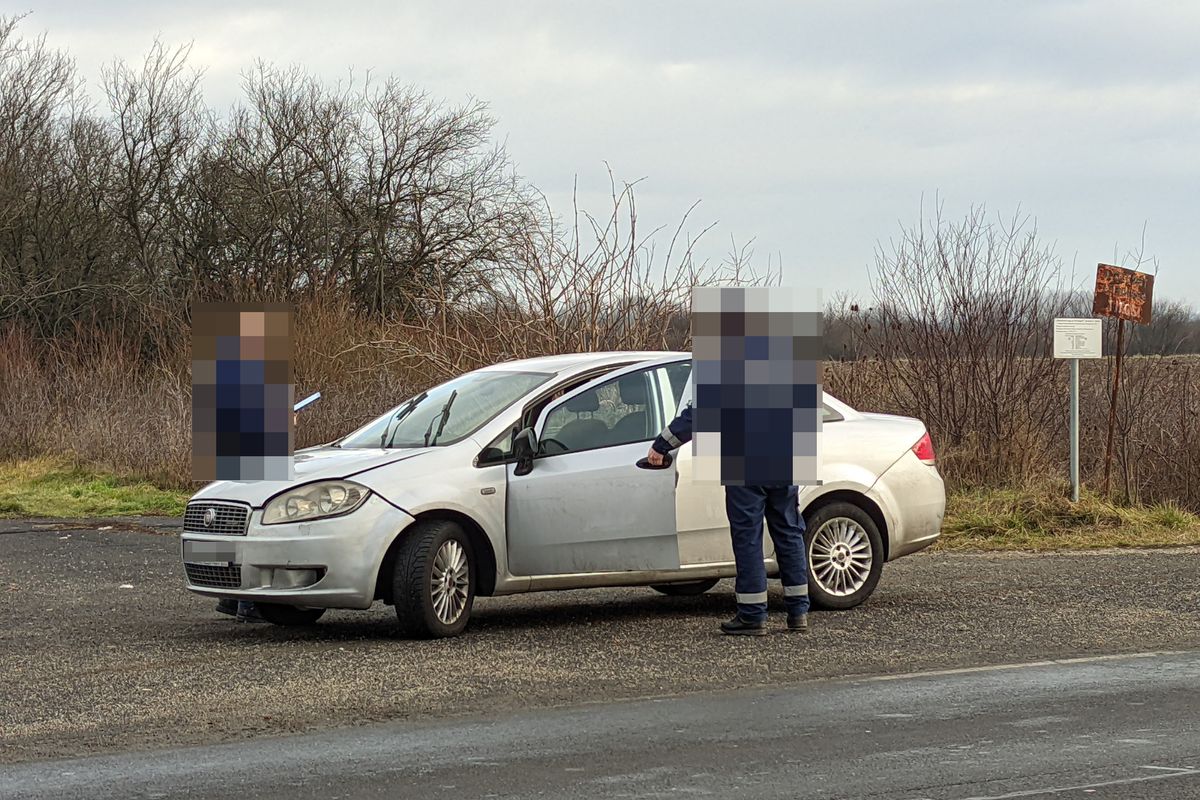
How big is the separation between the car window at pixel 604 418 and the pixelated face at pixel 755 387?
61 centimetres

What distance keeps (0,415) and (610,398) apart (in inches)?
805

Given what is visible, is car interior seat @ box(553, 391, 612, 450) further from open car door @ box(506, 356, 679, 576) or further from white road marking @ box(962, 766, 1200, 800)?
white road marking @ box(962, 766, 1200, 800)

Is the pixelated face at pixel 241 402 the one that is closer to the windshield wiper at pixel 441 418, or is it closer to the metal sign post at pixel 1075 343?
the windshield wiper at pixel 441 418

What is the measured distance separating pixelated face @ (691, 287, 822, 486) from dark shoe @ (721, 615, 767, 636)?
83 centimetres

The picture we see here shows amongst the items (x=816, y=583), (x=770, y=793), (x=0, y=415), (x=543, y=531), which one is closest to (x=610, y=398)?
(x=543, y=531)

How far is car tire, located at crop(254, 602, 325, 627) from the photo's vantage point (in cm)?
991

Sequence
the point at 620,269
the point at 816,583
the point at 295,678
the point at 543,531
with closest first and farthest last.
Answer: the point at 295,678, the point at 543,531, the point at 816,583, the point at 620,269

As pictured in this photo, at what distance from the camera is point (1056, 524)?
51.4 ft

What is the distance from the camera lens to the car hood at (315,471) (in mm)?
9039

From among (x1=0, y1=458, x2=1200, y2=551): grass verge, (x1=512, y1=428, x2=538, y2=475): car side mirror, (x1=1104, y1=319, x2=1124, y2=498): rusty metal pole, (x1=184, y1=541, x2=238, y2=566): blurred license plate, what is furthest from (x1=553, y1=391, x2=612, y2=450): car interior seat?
(x1=1104, y1=319, x2=1124, y2=498): rusty metal pole

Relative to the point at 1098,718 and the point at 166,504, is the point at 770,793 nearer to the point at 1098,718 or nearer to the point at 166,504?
the point at 1098,718

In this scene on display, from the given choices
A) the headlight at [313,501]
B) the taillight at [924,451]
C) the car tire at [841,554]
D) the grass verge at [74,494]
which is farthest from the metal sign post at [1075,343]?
the grass verge at [74,494]

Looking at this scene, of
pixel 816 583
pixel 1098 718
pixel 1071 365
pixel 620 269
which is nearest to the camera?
pixel 1098 718

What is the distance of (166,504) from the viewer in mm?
19641
